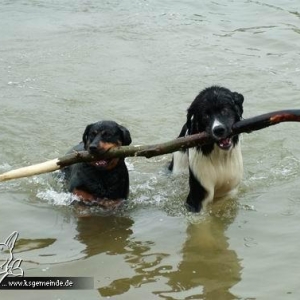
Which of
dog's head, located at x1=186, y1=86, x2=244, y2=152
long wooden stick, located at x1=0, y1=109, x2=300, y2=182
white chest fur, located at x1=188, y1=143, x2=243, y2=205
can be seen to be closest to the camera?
long wooden stick, located at x1=0, y1=109, x2=300, y2=182

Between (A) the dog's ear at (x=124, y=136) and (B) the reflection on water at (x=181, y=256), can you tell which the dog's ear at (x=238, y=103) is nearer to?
(B) the reflection on water at (x=181, y=256)

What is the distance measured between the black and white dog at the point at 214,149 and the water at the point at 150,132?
0.23 metres

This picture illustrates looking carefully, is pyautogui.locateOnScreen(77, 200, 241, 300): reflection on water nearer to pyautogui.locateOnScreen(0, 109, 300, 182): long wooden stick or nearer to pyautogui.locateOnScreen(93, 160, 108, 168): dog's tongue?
pyautogui.locateOnScreen(93, 160, 108, 168): dog's tongue

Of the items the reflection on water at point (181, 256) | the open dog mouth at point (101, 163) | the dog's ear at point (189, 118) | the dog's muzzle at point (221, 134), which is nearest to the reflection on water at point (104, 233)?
the reflection on water at point (181, 256)

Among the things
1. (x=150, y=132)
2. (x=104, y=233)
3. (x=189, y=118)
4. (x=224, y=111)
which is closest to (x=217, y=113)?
(x=224, y=111)

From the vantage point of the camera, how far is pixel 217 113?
6.36 meters

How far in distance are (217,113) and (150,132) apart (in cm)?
339

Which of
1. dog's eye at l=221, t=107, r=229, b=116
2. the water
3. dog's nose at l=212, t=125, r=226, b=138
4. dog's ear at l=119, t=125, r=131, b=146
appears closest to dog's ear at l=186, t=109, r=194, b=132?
dog's eye at l=221, t=107, r=229, b=116

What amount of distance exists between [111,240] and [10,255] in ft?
3.39

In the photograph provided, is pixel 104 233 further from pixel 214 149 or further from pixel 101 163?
pixel 214 149

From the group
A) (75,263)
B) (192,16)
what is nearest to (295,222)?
(75,263)

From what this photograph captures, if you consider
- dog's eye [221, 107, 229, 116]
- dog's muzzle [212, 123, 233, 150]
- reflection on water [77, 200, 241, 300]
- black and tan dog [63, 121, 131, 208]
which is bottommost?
reflection on water [77, 200, 241, 300]

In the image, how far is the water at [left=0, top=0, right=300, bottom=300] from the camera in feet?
18.8

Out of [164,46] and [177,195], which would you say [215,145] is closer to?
[177,195]
